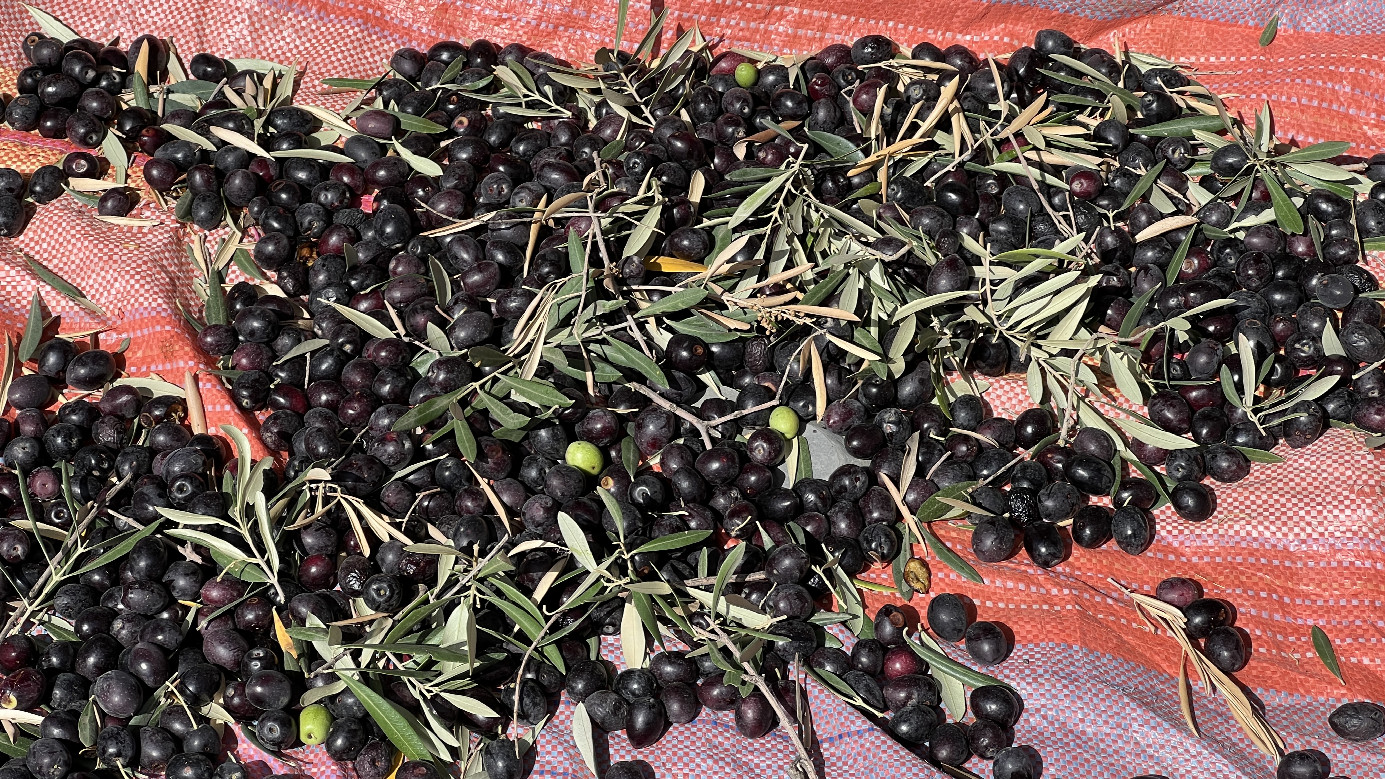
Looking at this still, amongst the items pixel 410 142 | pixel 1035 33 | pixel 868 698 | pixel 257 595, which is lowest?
pixel 868 698

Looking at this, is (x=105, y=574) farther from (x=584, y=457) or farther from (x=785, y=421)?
(x=785, y=421)

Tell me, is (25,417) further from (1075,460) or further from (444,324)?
(1075,460)

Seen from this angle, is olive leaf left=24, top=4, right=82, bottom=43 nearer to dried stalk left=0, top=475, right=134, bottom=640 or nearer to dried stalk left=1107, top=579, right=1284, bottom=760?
dried stalk left=0, top=475, right=134, bottom=640

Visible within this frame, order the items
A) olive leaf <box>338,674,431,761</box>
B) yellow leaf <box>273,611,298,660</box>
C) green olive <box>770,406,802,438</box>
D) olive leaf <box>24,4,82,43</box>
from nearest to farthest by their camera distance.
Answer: olive leaf <box>338,674,431,761</box> < yellow leaf <box>273,611,298,660</box> < green olive <box>770,406,802,438</box> < olive leaf <box>24,4,82,43</box>

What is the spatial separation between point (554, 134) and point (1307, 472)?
193cm

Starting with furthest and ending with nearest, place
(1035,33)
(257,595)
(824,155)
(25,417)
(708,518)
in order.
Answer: (1035,33)
(824,155)
(25,417)
(708,518)
(257,595)

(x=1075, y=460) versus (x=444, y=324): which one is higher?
(x=444, y=324)

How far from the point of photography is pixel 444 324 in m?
2.15

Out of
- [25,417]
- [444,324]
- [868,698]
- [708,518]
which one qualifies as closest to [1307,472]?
[868,698]

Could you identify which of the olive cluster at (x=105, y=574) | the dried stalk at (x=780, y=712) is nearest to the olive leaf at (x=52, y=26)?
the olive cluster at (x=105, y=574)

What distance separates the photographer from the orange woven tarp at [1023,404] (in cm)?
184

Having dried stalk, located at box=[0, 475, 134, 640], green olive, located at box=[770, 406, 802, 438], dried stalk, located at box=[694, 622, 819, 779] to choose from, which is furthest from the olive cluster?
green olive, located at box=[770, 406, 802, 438]

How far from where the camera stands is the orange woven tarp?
184 cm

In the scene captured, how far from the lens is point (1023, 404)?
88.7 inches
